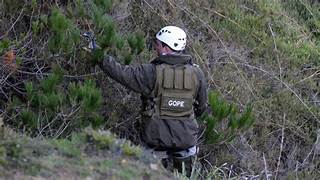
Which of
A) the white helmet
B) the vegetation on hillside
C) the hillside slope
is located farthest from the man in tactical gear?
the hillside slope

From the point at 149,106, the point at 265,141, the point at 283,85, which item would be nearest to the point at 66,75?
the point at 149,106

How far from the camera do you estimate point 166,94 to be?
18.5ft

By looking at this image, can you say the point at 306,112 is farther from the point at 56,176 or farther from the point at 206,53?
the point at 56,176

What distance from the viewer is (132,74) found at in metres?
5.49

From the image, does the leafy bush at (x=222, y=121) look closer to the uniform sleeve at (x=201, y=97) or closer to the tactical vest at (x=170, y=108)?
the uniform sleeve at (x=201, y=97)

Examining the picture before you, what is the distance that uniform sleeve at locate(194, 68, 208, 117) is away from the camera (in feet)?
19.0

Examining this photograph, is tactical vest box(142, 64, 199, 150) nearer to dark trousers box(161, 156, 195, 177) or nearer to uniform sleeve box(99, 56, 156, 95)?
uniform sleeve box(99, 56, 156, 95)

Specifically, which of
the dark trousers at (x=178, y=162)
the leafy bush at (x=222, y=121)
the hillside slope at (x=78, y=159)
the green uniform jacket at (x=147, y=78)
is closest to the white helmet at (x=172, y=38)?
the green uniform jacket at (x=147, y=78)

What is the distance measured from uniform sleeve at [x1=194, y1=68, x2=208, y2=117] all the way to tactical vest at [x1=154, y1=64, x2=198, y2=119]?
0.06 meters

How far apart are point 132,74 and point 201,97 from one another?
0.73 m

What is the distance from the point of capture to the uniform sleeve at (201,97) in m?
5.79

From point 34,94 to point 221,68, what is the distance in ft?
10.7

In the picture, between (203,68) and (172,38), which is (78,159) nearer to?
(172,38)

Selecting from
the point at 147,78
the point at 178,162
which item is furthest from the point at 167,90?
the point at 178,162
